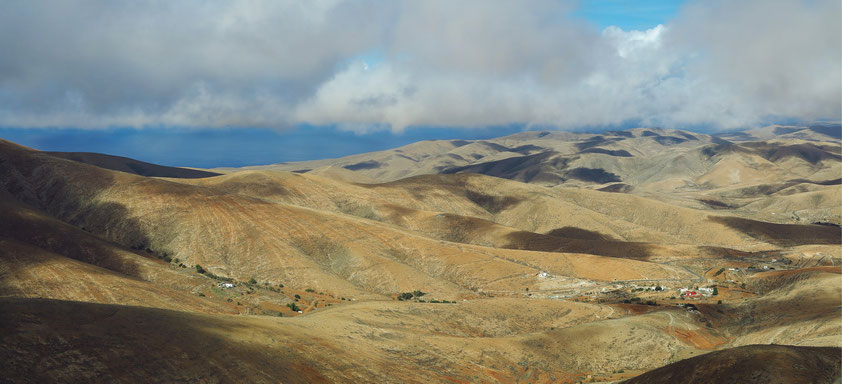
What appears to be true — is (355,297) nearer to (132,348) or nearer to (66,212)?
(132,348)

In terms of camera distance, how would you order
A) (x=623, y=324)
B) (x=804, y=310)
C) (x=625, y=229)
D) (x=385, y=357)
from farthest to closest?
(x=625, y=229)
(x=804, y=310)
(x=623, y=324)
(x=385, y=357)

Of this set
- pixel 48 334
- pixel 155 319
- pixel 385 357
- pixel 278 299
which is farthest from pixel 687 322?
pixel 48 334

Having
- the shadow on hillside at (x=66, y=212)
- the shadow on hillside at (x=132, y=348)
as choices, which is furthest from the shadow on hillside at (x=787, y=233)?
the shadow on hillside at (x=66, y=212)

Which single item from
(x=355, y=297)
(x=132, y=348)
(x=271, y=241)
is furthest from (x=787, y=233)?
(x=132, y=348)

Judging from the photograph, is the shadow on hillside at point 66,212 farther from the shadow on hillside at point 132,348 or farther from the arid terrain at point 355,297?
the shadow on hillside at point 132,348

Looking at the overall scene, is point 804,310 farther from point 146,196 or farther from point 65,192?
point 65,192

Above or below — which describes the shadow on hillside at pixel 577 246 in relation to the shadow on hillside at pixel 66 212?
below
